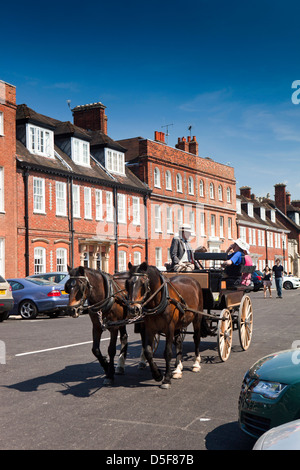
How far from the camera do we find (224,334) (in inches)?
375

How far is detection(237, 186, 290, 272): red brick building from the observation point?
6231 cm

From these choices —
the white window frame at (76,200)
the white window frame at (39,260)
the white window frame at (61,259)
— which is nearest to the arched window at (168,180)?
the white window frame at (76,200)

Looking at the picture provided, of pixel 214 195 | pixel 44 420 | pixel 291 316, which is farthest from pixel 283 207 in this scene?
pixel 44 420

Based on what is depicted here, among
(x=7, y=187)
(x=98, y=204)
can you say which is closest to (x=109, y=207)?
(x=98, y=204)

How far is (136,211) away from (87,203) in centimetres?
602

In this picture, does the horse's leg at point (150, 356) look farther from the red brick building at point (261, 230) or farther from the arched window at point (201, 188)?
the red brick building at point (261, 230)

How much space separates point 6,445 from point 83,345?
6.57 meters

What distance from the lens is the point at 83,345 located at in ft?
38.1

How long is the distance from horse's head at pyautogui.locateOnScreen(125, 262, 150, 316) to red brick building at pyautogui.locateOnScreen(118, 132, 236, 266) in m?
32.8

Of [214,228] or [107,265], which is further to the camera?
[214,228]

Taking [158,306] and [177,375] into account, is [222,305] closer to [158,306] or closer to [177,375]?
[177,375]

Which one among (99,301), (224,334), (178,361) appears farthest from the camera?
(224,334)

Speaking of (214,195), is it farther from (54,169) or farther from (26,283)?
(26,283)

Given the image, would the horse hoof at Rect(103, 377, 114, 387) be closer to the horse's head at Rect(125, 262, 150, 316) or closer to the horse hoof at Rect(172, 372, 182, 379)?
the horse hoof at Rect(172, 372, 182, 379)
